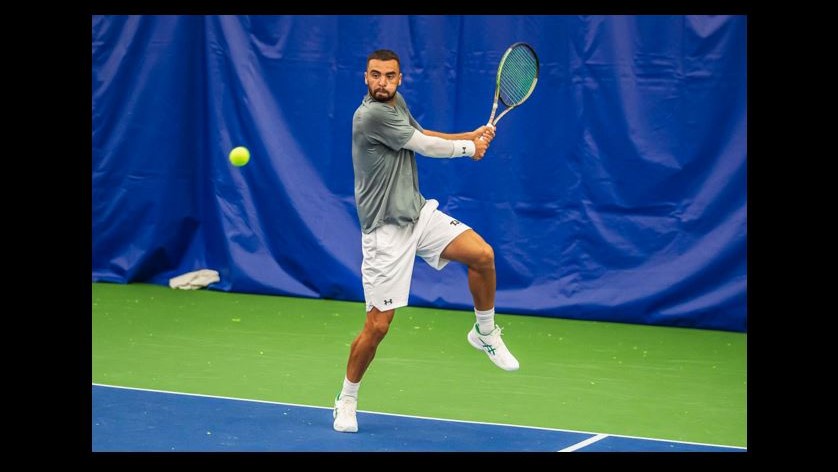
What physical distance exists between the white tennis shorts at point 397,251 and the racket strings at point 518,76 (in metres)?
0.94

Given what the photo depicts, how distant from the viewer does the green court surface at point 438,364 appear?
7.14 meters

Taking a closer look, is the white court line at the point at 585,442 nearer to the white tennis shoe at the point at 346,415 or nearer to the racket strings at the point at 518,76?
the white tennis shoe at the point at 346,415

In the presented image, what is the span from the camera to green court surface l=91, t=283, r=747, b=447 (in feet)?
23.4

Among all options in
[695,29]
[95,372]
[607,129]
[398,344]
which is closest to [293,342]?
[398,344]

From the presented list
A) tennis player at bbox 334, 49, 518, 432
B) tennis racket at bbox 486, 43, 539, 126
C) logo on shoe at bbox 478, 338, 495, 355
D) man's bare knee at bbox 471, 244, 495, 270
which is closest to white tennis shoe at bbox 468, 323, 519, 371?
logo on shoe at bbox 478, 338, 495, 355

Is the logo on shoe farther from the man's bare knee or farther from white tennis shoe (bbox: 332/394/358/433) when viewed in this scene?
white tennis shoe (bbox: 332/394/358/433)

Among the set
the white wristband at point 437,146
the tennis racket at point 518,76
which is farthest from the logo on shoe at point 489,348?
the tennis racket at point 518,76

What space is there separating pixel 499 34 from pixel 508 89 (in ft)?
10.9

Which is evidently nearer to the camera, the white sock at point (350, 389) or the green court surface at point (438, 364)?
the white sock at point (350, 389)

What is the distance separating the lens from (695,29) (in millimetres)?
9852

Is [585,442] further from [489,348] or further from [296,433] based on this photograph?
[296,433]

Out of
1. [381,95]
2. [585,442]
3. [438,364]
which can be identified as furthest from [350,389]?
[438,364]

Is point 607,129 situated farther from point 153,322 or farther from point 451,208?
point 153,322

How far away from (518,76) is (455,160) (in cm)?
332
